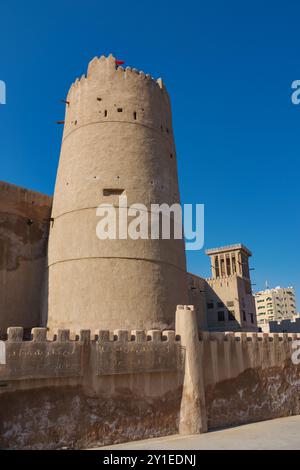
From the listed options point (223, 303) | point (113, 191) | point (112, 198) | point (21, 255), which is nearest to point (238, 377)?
point (112, 198)

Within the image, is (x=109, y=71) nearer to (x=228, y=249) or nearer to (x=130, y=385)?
(x=130, y=385)

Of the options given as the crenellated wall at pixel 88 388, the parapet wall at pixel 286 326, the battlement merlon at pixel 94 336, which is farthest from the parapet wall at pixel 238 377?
the parapet wall at pixel 286 326

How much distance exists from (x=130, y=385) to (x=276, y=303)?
271 ft

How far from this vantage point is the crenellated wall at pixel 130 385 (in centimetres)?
947

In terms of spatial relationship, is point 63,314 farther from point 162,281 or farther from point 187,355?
point 187,355

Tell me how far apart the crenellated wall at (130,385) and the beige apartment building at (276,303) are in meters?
76.6

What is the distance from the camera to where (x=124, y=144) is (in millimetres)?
16031

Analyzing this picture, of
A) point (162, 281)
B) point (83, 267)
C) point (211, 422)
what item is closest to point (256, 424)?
point (211, 422)

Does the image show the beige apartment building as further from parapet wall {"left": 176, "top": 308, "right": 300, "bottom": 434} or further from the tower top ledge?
the tower top ledge

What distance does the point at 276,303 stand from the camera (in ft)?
290

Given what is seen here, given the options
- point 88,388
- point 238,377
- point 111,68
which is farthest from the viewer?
point 111,68

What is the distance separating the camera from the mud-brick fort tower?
1419 centimetres

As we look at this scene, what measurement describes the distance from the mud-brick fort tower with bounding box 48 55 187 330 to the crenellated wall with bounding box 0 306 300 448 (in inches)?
89.4
